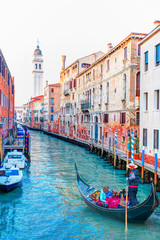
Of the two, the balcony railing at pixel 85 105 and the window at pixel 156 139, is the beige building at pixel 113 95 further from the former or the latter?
the window at pixel 156 139

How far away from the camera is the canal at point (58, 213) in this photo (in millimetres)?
8625

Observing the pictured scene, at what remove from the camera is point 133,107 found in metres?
19.9

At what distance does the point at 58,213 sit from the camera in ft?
33.9

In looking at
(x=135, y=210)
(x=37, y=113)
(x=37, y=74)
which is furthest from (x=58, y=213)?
(x=37, y=74)

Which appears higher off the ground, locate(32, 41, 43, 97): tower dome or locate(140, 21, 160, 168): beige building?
locate(32, 41, 43, 97): tower dome

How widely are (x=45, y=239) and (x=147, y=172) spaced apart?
775 cm

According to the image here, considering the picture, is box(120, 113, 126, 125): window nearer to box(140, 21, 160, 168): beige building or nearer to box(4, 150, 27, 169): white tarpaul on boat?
box(140, 21, 160, 168): beige building

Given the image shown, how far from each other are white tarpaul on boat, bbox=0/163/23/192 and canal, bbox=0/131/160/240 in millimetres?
332

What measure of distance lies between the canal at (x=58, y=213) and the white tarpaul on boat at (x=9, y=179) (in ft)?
1.09

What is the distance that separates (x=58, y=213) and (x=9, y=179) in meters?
3.76

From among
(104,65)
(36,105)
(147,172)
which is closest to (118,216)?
(147,172)

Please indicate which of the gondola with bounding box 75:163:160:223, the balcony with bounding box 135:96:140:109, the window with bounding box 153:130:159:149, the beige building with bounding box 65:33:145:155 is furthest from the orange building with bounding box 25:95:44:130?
the gondola with bounding box 75:163:160:223

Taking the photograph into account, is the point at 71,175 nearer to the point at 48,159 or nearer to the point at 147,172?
the point at 147,172

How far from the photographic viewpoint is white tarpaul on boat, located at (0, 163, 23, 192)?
41.2 ft
